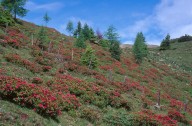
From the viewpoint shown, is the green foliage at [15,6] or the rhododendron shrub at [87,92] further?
the green foliage at [15,6]

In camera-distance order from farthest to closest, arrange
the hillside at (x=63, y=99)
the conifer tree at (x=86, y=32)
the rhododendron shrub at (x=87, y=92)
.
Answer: the conifer tree at (x=86, y=32) → the rhododendron shrub at (x=87, y=92) → the hillside at (x=63, y=99)

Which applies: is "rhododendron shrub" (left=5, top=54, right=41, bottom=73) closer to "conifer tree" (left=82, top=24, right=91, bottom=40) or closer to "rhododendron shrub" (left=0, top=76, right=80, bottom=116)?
"rhododendron shrub" (left=0, top=76, right=80, bottom=116)

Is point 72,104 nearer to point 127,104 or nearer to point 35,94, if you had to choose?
point 35,94

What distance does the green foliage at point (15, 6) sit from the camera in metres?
55.9

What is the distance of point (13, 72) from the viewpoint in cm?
2142

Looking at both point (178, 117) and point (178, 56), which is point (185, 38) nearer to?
point (178, 56)

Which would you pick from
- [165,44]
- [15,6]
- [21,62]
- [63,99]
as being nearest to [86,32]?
[15,6]

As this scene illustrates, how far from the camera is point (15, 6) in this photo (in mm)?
57000

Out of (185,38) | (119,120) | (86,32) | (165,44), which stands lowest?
(119,120)

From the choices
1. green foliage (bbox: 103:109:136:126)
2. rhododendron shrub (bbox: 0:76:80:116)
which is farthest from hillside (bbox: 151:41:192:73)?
rhododendron shrub (bbox: 0:76:80:116)

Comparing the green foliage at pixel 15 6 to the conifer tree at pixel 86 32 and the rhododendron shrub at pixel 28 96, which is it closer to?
the conifer tree at pixel 86 32

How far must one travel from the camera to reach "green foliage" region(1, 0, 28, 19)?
5589 cm

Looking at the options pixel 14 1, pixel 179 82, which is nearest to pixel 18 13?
pixel 14 1

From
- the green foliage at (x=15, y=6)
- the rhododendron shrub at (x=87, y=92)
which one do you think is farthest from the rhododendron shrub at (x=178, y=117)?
the green foliage at (x=15, y=6)
